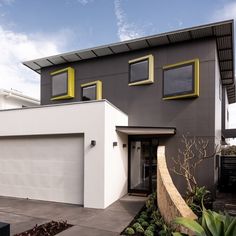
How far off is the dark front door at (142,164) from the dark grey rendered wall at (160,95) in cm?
66

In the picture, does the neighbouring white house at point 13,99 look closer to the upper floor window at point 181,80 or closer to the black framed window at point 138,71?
the black framed window at point 138,71

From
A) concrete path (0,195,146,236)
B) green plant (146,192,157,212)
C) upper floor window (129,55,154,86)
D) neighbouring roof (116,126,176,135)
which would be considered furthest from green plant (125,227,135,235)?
upper floor window (129,55,154,86)

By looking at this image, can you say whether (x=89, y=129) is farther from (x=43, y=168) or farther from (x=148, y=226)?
(x=148, y=226)

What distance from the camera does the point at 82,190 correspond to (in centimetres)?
893

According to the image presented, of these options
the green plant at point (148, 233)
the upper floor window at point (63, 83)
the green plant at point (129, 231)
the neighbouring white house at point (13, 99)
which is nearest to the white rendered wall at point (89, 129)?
the green plant at point (129, 231)

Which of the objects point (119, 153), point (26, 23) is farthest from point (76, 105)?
point (26, 23)

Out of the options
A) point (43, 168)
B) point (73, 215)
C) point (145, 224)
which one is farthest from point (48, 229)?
point (43, 168)

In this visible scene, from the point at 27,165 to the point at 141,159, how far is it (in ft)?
16.5

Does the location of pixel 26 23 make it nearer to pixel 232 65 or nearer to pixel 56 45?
pixel 56 45

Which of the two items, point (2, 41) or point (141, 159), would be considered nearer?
point (141, 159)

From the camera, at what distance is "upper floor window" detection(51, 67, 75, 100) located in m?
13.0

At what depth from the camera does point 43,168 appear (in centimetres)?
972

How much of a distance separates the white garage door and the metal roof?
4.95m

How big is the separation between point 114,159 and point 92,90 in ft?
15.0
